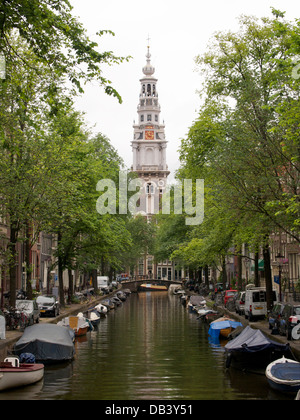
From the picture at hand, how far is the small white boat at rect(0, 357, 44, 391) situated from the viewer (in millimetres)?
20281

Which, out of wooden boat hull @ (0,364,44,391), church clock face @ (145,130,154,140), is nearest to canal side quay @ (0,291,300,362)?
wooden boat hull @ (0,364,44,391)

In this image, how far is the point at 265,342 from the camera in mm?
24141

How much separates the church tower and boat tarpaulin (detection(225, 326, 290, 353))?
14144cm

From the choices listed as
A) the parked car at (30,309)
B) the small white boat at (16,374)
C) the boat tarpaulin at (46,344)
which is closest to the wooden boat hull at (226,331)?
the parked car at (30,309)

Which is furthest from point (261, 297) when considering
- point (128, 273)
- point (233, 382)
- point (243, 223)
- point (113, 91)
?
point (128, 273)

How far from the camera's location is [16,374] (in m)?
20.5

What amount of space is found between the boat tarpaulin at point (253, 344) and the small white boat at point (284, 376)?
9.65ft

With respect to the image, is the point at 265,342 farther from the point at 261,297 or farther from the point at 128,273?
the point at 128,273

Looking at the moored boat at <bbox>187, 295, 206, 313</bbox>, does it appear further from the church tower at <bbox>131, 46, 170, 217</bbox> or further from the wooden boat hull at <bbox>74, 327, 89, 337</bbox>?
the church tower at <bbox>131, 46, 170, 217</bbox>

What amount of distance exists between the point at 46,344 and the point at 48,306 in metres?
17.2

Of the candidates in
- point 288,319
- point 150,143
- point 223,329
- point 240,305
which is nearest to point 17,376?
point 288,319

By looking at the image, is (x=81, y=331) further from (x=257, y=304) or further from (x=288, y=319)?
(x=288, y=319)

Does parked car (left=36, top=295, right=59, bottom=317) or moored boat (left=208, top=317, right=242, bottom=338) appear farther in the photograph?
parked car (left=36, top=295, right=59, bottom=317)
